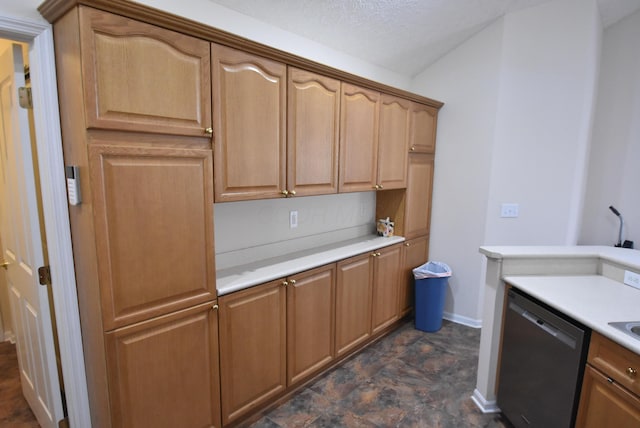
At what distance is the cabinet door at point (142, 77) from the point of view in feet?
4.24

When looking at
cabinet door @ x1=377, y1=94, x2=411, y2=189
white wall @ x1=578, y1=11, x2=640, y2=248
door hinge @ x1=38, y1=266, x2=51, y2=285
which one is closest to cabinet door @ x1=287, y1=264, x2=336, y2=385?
cabinet door @ x1=377, y1=94, x2=411, y2=189

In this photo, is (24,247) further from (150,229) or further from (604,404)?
(604,404)

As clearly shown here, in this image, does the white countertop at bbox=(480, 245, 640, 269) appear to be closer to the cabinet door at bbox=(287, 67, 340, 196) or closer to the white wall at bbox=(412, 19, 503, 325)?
the white wall at bbox=(412, 19, 503, 325)

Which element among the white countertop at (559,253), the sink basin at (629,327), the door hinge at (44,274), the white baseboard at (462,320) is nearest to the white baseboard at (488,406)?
the white countertop at (559,253)

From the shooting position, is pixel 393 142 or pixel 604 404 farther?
Answer: pixel 393 142

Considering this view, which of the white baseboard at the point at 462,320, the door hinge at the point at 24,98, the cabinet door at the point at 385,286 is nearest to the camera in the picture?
the door hinge at the point at 24,98

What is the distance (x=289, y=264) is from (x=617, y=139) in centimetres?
327

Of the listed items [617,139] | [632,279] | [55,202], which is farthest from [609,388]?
[617,139]

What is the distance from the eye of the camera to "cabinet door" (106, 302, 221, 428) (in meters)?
1.49

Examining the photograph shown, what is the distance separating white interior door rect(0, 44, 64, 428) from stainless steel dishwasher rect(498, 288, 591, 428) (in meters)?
2.46

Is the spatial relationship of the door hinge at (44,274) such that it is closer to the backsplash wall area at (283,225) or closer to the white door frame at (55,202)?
the white door frame at (55,202)

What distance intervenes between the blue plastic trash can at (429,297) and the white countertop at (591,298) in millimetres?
1148

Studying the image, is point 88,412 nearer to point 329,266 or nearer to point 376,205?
point 329,266

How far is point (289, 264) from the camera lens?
2.31m
